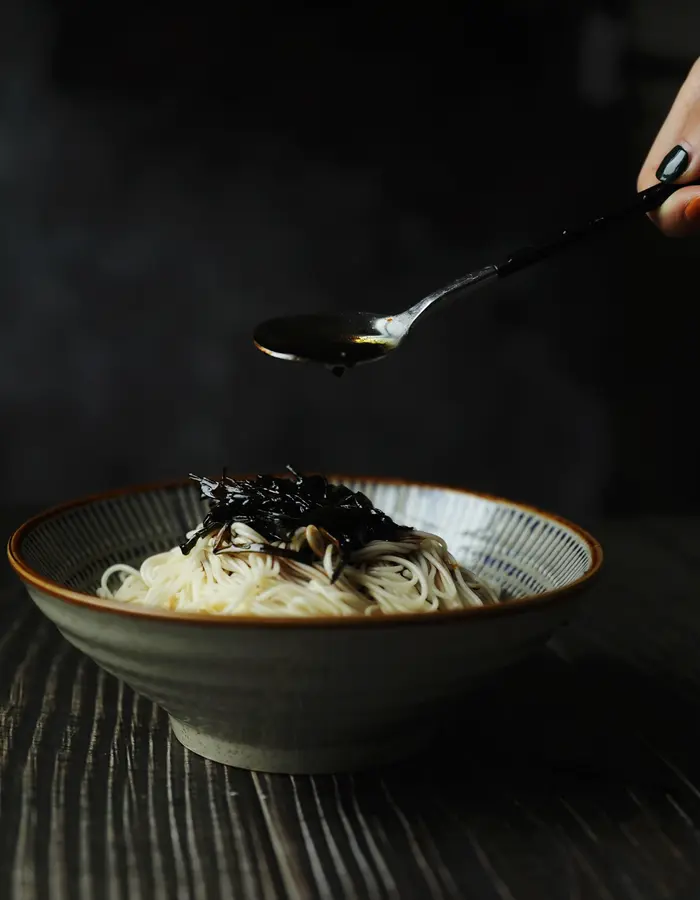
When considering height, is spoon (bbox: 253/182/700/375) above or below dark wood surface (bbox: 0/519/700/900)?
above

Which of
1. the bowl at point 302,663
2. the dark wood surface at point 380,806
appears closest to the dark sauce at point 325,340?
the bowl at point 302,663

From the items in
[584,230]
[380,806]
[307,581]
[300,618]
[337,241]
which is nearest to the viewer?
[300,618]

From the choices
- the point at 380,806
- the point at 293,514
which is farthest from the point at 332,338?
the point at 380,806

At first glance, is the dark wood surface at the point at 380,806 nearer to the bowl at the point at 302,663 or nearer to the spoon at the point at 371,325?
the bowl at the point at 302,663

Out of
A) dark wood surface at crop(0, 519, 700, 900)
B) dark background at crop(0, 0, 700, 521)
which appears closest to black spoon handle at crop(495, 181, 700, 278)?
dark wood surface at crop(0, 519, 700, 900)

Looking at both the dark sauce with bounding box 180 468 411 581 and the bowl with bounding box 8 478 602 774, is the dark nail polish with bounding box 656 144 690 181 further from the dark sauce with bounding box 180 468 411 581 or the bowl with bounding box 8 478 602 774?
the dark sauce with bounding box 180 468 411 581

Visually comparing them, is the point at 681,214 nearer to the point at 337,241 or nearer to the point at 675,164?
the point at 675,164
